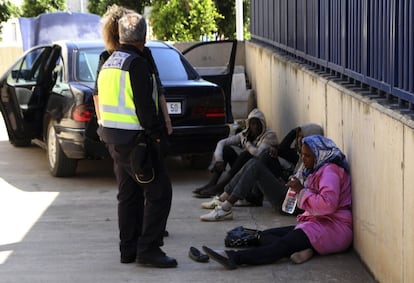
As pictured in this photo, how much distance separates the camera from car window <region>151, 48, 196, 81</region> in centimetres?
964

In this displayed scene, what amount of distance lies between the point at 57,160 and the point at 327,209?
4.41 meters

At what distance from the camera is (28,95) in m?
10.4

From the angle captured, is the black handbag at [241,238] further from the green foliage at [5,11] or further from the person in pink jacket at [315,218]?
the green foliage at [5,11]

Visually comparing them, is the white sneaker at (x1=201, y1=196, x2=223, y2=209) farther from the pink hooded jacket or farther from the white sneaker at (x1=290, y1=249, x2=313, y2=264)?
the white sneaker at (x1=290, y1=249, x2=313, y2=264)

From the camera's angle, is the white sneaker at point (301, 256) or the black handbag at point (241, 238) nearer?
the white sneaker at point (301, 256)

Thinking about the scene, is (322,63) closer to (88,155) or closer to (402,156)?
(88,155)

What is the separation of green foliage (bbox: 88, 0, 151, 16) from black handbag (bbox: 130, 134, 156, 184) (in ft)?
80.1

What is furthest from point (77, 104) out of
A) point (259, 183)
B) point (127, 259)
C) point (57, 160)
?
point (127, 259)

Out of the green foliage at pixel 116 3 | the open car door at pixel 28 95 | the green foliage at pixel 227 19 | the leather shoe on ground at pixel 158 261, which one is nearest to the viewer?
the leather shoe on ground at pixel 158 261

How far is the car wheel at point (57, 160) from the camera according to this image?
9523mm

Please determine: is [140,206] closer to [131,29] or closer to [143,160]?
[143,160]

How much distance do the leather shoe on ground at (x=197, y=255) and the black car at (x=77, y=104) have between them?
9.20 ft

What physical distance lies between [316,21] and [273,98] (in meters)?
3.11

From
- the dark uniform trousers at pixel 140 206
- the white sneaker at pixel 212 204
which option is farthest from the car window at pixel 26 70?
the dark uniform trousers at pixel 140 206
